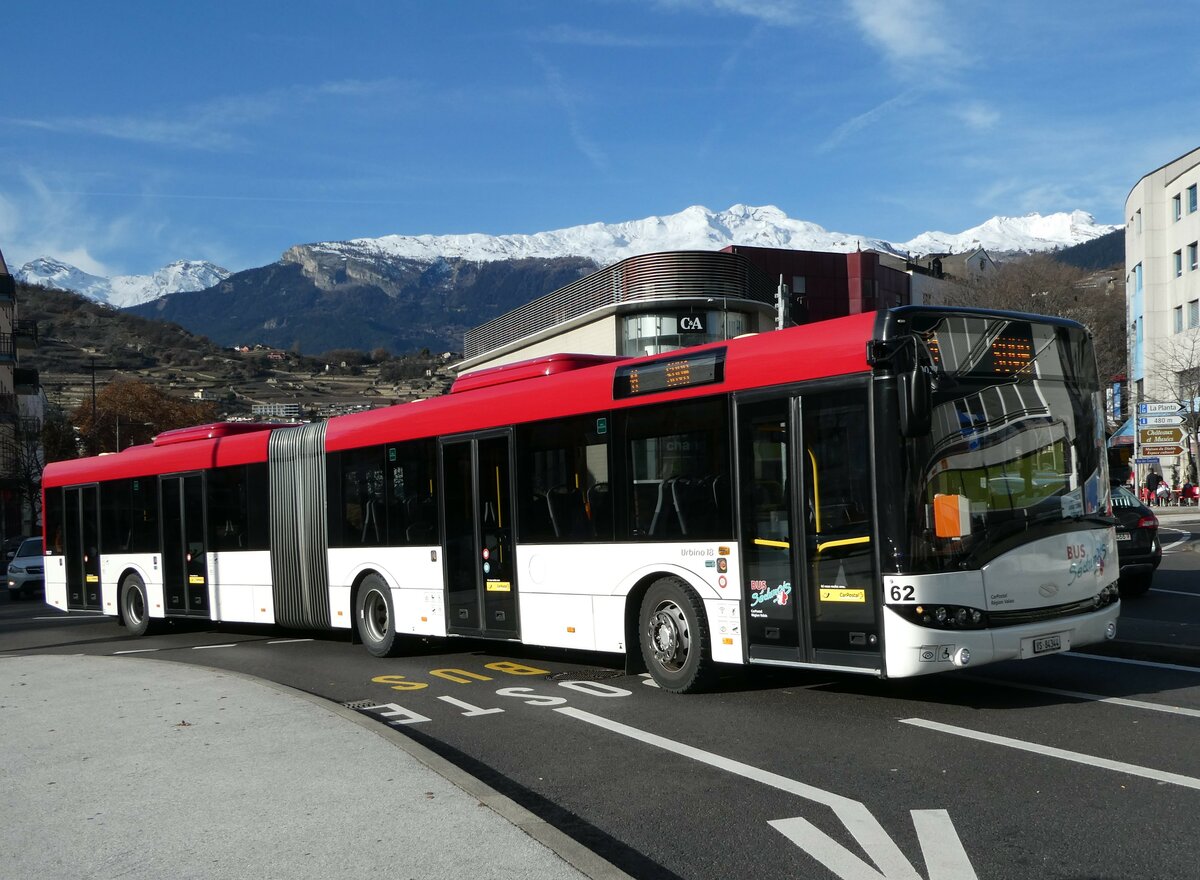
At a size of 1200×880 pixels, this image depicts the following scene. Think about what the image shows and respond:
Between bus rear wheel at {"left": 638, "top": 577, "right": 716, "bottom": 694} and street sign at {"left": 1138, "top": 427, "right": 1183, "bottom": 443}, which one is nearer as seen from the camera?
bus rear wheel at {"left": 638, "top": 577, "right": 716, "bottom": 694}

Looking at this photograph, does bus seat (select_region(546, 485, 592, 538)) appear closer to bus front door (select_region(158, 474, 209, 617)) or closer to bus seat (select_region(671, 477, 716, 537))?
bus seat (select_region(671, 477, 716, 537))

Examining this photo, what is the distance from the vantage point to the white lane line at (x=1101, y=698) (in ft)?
29.0

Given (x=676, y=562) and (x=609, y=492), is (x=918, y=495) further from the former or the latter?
(x=609, y=492)

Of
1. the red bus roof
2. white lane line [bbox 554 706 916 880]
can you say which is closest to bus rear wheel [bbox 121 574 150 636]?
the red bus roof

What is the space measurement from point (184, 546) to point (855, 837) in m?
15.3

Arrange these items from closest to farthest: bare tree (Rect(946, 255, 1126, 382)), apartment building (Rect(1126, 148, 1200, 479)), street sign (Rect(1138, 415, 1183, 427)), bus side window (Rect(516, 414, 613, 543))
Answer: bus side window (Rect(516, 414, 613, 543))
street sign (Rect(1138, 415, 1183, 427))
bare tree (Rect(946, 255, 1126, 382))
apartment building (Rect(1126, 148, 1200, 479))

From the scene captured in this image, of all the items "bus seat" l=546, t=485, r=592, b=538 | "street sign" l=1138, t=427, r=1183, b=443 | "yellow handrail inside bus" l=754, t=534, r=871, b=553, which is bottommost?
"yellow handrail inside bus" l=754, t=534, r=871, b=553

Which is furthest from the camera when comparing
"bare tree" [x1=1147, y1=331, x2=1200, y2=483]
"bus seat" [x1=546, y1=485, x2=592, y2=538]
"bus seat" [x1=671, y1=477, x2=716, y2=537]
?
"bare tree" [x1=1147, y1=331, x2=1200, y2=483]

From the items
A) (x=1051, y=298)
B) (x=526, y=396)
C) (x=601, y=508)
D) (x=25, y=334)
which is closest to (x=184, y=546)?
(x=526, y=396)

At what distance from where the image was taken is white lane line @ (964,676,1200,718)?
8852 mm

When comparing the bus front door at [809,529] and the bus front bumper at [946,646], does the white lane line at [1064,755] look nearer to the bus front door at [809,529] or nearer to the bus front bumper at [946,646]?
the bus front bumper at [946,646]

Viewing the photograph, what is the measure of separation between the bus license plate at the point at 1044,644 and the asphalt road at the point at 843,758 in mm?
452

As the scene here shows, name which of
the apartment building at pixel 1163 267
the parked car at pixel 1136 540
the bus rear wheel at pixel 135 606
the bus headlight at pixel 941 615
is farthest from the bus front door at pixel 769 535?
the apartment building at pixel 1163 267

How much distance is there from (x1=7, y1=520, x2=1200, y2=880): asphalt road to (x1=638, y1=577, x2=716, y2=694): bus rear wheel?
190 millimetres
